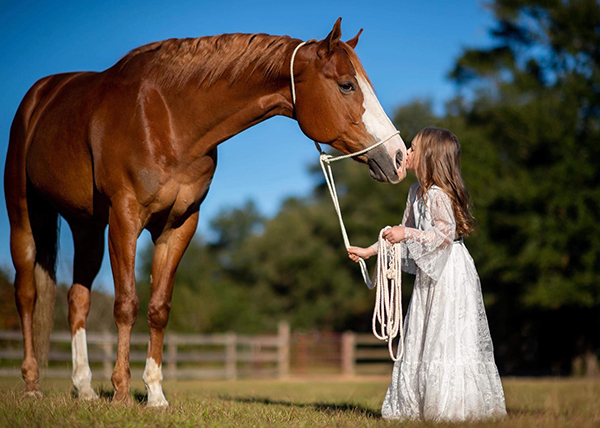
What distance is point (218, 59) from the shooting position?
13.4 ft

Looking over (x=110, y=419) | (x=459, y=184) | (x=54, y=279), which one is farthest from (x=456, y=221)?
(x=54, y=279)

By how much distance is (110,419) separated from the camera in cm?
301

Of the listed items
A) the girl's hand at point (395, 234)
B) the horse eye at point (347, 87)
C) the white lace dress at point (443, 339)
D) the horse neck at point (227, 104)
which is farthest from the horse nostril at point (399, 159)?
the horse neck at point (227, 104)

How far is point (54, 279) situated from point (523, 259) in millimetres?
14283

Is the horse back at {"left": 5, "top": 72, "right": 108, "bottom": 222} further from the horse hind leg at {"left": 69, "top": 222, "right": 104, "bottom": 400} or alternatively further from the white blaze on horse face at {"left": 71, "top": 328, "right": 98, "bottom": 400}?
the white blaze on horse face at {"left": 71, "top": 328, "right": 98, "bottom": 400}

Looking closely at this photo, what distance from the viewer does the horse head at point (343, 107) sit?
12.2 ft

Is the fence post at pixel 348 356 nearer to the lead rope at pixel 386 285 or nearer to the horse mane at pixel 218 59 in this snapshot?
the lead rope at pixel 386 285

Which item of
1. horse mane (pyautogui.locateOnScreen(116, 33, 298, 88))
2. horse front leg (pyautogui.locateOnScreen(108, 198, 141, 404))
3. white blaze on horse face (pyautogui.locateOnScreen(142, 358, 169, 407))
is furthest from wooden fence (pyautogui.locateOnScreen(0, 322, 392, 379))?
horse mane (pyautogui.locateOnScreen(116, 33, 298, 88))

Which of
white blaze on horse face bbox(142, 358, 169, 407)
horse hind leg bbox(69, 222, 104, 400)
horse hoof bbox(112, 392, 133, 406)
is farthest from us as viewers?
horse hind leg bbox(69, 222, 104, 400)

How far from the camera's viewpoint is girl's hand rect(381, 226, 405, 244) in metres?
→ 3.63

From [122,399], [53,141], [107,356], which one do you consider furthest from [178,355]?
[122,399]

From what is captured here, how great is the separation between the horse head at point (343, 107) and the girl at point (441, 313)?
0.84ft

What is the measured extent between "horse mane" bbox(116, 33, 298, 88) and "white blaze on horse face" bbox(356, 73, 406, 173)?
0.59 meters

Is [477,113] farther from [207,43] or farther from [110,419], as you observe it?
[110,419]
